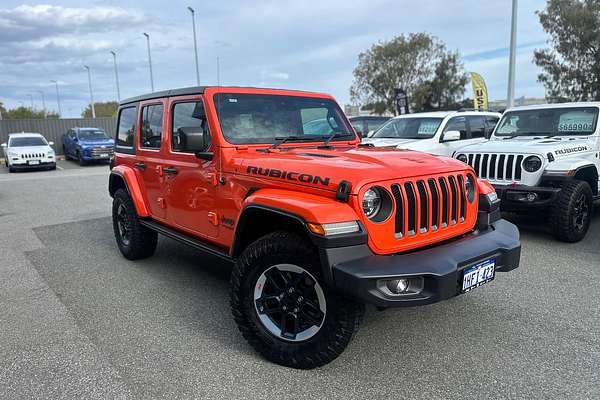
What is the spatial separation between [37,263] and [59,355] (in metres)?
2.66

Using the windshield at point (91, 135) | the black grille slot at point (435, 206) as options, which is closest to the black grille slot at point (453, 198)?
the black grille slot at point (435, 206)

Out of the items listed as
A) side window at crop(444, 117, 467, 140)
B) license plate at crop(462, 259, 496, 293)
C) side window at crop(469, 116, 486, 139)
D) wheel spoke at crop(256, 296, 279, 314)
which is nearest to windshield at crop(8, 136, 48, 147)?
side window at crop(444, 117, 467, 140)

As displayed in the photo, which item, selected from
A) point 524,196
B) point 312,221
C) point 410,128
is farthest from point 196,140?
point 410,128

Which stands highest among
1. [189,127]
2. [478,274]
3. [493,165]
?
[189,127]

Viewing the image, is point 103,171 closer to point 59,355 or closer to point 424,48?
point 59,355

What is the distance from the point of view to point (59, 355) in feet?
10.5

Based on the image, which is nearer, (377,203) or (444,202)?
(377,203)

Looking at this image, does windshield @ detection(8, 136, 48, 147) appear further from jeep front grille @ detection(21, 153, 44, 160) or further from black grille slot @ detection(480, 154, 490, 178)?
black grille slot @ detection(480, 154, 490, 178)

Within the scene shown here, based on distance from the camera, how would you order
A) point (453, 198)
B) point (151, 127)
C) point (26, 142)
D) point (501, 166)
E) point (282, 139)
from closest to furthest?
1. point (453, 198)
2. point (282, 139)
3. point (151, 127)
4. point (501, 166)
5. point (26, 142)

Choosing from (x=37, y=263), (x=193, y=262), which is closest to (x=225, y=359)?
(x=193, y=262)

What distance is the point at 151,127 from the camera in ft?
15.5

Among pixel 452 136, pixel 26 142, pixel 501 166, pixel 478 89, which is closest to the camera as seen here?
pixel 501 166

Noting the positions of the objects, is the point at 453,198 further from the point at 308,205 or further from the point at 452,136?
the point at 452,136

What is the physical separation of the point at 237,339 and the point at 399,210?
156cm
